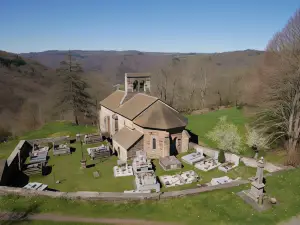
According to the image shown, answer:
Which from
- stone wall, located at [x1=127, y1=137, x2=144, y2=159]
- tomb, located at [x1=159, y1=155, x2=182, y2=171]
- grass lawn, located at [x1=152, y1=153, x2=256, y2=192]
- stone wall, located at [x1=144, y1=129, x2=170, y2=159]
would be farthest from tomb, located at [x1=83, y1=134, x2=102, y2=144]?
Answer: grass lawn, located at [x1=152, y1=153, x2=256, y2=192]

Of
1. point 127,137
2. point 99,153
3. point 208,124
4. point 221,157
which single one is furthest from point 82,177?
point 208,124

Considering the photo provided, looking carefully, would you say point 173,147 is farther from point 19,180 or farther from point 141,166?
point 19,180

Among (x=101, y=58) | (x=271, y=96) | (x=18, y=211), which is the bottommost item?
(x=18, y=211)

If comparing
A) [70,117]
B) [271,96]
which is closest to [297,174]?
[271,96]

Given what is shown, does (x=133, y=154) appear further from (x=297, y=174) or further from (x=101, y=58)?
(x=101, y=58)

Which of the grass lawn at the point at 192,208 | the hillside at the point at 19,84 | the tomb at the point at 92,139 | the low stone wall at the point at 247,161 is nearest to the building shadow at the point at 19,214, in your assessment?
the grass lawn at the point at 192,208
